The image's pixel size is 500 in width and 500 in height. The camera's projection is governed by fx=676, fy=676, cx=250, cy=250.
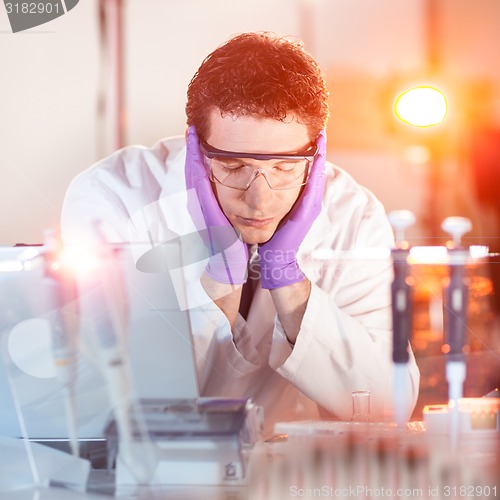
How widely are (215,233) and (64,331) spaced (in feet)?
1.56

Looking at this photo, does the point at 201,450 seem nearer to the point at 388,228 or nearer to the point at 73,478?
the point at 73,478

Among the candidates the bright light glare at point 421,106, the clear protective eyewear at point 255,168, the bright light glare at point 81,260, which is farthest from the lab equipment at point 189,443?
the bright light glare at point 421,106

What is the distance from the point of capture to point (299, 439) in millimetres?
1140

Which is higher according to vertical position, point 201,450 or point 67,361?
point 67,361

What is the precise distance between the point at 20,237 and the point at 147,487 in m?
0.83

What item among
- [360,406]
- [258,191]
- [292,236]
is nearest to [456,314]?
[360,406]

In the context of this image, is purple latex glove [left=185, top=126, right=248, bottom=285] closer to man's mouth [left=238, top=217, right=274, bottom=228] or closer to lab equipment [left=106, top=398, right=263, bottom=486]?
man's mouth [left=238, top=217, right=274, bottom=228]

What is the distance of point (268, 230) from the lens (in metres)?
1.50

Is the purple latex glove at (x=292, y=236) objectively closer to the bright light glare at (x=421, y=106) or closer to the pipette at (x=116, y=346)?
the bright light glare at (x=421, y=106)

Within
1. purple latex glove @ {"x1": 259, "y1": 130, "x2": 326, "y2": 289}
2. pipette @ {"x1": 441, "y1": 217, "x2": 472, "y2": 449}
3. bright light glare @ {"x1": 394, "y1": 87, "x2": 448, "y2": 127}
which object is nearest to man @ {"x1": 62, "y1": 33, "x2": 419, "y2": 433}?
purple latex glove @ {"x1": 259, "y1": 130, "x2": 326, "y2": 289}

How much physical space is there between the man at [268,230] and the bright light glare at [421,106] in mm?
274

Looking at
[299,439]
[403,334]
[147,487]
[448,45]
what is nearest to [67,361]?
[147,487]

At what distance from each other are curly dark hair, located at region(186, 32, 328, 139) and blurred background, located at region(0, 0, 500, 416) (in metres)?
0.08

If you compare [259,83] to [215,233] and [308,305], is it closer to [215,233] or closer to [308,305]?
[215,233]
